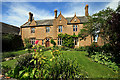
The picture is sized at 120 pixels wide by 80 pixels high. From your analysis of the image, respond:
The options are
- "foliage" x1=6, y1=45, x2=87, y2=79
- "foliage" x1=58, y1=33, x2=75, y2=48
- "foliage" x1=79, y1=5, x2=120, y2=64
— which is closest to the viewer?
"foliage" x1=6, y1=45, x2=87, y2=79

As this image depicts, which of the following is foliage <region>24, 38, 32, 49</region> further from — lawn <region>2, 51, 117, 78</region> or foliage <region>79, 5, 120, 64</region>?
foliage <region>79, 5, 120, 64</region>

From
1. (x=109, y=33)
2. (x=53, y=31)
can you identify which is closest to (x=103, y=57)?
(x=109, y=33)

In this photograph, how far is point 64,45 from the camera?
16969 mm

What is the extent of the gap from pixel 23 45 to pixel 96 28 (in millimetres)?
19865

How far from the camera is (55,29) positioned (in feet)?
60.4

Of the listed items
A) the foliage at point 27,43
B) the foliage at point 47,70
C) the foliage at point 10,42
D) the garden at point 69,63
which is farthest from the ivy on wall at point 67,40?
the foliage at point 47,70

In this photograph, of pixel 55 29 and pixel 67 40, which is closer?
pixel 67 40

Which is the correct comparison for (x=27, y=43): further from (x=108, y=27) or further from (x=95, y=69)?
(x=108, y=27)

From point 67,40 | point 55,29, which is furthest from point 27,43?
point 67,40

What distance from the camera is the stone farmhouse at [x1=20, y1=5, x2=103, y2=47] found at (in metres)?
17.4

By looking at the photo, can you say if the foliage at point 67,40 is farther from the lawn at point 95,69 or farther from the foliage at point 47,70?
the foliage at point 47,70

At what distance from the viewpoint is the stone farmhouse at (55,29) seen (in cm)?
1739

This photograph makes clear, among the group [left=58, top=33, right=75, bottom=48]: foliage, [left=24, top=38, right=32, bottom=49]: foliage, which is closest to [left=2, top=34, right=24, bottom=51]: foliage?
[left=24, top=38, right=32, bottom=49]: foliage

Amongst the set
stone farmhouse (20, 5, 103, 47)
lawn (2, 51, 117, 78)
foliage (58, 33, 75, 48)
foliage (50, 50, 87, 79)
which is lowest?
lawn (2, 51, 117, 78)
